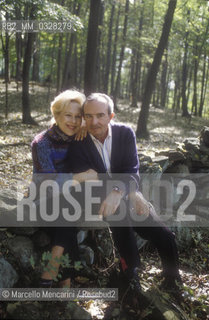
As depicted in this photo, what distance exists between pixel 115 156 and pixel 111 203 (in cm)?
52

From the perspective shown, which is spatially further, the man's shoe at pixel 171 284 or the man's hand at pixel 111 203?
the man's shoe at pixel 171 284

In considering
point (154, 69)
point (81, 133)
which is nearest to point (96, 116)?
point (81, 133)

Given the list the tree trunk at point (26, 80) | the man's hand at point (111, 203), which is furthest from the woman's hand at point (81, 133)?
the tree trunk at point (26, 80)

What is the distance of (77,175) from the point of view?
290cm

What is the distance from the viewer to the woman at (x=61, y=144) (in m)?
2.74

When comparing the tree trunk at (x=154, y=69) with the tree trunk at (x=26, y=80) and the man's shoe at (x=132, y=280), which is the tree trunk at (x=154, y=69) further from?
the man's shoe at (x=132, y=280)

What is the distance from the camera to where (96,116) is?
2.89 metres

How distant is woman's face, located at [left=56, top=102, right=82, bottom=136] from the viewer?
2.90m

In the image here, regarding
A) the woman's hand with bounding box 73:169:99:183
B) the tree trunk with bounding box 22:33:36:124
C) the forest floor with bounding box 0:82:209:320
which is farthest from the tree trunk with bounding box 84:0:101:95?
the woman's hand with bounding box 73:169:99:183

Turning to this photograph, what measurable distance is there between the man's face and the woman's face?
9 centimetres

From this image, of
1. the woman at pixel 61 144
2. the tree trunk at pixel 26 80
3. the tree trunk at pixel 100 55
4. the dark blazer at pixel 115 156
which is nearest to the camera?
the woman at pixel 61 144

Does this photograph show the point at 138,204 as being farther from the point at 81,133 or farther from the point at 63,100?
the point at 63,100

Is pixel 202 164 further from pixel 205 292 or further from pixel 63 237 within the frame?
pixel 63 237

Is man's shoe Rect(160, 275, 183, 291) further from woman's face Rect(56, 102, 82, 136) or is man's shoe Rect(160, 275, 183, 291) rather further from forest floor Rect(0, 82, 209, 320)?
woman's face Rect(56, 102, 82, 136)
